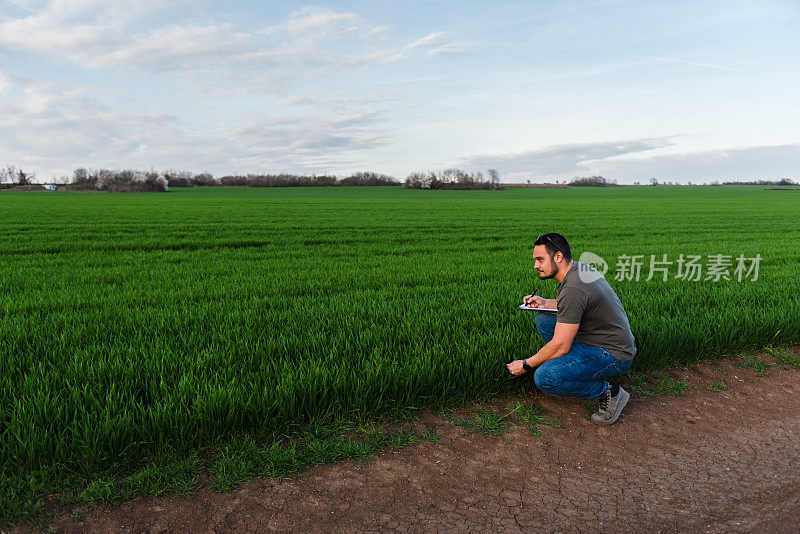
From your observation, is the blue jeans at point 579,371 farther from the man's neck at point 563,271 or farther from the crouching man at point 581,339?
the man's neck at point 563,271

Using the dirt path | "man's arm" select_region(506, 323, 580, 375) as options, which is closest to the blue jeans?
"man's arm" select_region(506, 323, 580, 375)

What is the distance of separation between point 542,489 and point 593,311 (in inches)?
63.5

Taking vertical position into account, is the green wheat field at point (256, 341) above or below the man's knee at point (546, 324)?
below

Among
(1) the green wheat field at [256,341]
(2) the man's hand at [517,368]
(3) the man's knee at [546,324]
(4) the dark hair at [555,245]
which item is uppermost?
(4) the dark hair at [555,245]

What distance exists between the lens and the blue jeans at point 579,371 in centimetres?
441

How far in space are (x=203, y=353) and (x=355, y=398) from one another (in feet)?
5.67

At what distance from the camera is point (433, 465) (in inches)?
148

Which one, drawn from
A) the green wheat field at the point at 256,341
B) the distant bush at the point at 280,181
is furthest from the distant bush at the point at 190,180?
the green wheat field at the point at 256,341

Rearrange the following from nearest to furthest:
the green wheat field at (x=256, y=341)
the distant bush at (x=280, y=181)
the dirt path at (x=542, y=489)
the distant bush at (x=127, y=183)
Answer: the dirt path at (x=542, y=489), the green wheat field at (x=256, y=341), the distant bush at (x=127, y=183), the distant bush at (x=280, y=181)

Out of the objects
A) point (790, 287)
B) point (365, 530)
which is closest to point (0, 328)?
point (365, 530)

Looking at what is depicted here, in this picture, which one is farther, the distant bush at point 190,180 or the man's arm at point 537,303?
the distant bush at point 190,180

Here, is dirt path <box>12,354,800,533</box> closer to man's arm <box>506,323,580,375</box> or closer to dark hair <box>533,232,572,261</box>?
man's arm <box>506,323,580,375</box>

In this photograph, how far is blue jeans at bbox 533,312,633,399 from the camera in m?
4.41

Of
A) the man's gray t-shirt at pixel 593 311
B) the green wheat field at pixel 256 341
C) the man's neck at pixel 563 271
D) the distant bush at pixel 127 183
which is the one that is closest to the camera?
the green wheat field at pixel 256 341
